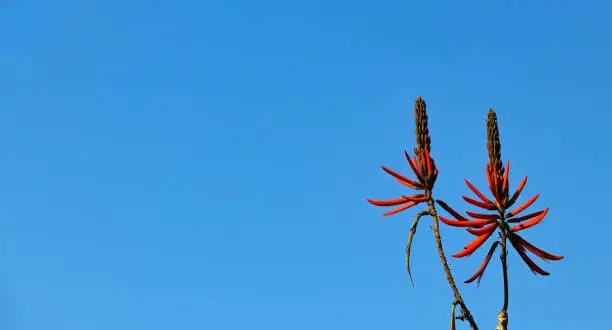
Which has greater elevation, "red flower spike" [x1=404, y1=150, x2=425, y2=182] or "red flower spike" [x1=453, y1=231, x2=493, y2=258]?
"red flower spike" [x1=404, y1=150, x2=425, y2=182]

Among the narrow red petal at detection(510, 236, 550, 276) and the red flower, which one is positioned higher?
the red flower

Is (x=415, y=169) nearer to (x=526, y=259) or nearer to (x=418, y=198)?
(x=418, y=198)

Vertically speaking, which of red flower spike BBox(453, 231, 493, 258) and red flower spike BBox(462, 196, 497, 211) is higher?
red flower spike BBox(462, 196, 497, 211)

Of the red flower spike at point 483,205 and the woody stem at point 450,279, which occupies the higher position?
the red flower spike at point 483,205

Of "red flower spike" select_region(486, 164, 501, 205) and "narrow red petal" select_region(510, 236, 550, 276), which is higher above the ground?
"red flower spike" select_region(486, 164, 501, 205)

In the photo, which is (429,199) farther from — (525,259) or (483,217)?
(525,259)

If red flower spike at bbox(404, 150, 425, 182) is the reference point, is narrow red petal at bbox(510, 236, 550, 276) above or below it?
below

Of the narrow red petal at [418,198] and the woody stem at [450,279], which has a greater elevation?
the narrow red petal at [418,198]

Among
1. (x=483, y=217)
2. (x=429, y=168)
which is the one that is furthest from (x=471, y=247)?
(x=429, y=168)

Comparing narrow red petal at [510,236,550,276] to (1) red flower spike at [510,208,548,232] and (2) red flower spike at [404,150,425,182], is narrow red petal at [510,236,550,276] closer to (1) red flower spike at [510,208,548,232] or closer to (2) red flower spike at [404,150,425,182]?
(1) red flower spike at [510,208,548,232]

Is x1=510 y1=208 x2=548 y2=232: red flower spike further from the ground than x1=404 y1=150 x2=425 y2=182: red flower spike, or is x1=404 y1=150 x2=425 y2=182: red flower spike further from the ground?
x1=404 y1=150 x2=425 y2=182: red flower spike

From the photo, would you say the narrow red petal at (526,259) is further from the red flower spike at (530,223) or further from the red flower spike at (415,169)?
the red flower spike at (415,169)

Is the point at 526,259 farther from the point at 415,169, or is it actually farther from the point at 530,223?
the point at 415,169

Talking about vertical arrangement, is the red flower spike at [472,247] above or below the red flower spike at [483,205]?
below
